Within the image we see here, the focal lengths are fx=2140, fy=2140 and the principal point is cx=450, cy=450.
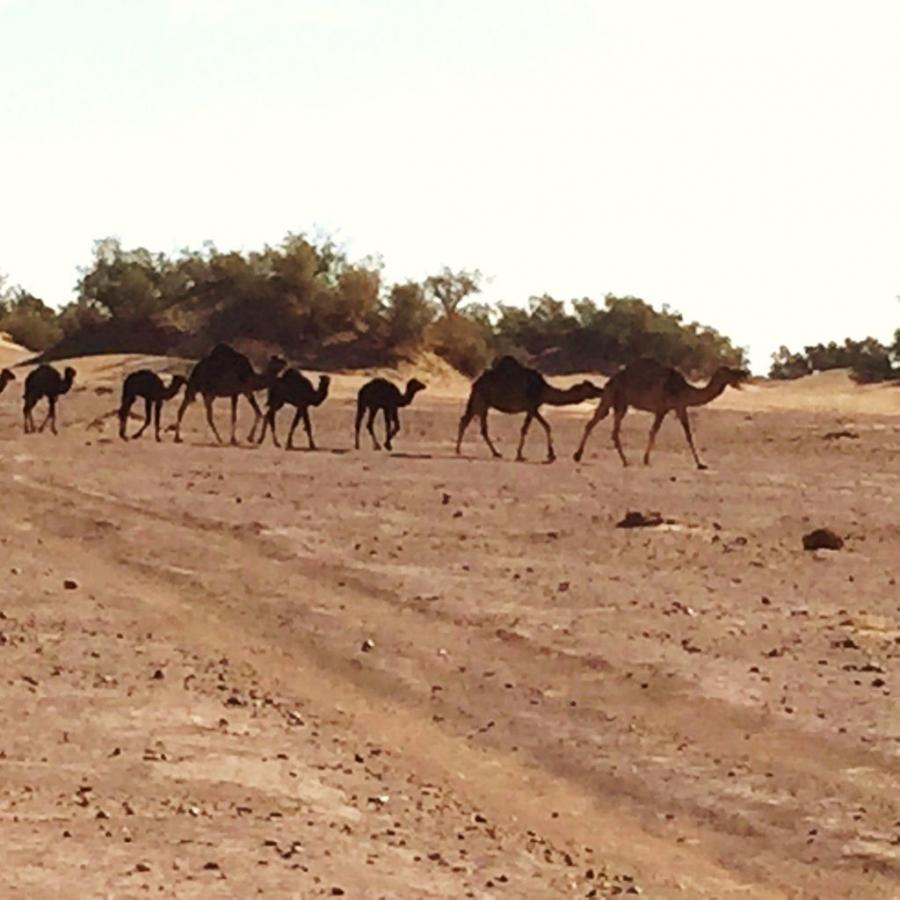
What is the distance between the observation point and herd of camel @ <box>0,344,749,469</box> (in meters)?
29.8

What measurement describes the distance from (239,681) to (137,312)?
48726 mm

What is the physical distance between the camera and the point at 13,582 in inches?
579

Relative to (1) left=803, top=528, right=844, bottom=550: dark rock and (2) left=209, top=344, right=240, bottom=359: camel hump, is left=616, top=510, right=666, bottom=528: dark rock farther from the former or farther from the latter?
(2) left=209, top=344, right=240, bottom=359: camel hump

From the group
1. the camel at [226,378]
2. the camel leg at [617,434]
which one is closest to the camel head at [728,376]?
the camel leg at [617,434]

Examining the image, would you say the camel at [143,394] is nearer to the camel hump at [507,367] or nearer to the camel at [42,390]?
the camel at [42,390]

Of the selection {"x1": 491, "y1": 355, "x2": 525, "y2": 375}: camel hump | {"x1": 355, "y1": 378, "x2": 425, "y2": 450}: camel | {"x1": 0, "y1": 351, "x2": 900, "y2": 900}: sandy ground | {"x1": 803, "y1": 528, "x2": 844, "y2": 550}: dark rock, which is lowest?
{"x1": 0, "y1": 351, "x2": 900, "y2": 900}: sandy ground

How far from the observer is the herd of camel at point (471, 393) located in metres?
29.8

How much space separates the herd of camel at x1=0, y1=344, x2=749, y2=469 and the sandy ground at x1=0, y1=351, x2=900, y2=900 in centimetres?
744

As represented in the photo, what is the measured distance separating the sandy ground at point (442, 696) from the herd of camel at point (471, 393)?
7443 mm

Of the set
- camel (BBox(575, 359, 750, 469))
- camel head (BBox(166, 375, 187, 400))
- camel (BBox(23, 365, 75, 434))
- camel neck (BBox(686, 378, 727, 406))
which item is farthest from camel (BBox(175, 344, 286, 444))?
camel neck (BBox(686, 378, 727, 406))

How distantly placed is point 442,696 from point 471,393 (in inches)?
772

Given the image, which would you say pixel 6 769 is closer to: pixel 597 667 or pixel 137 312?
pixel 597 667

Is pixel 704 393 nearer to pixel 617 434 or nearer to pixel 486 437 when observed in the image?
pixel 617 434

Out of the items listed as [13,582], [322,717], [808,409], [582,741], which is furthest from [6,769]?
[808,409]
